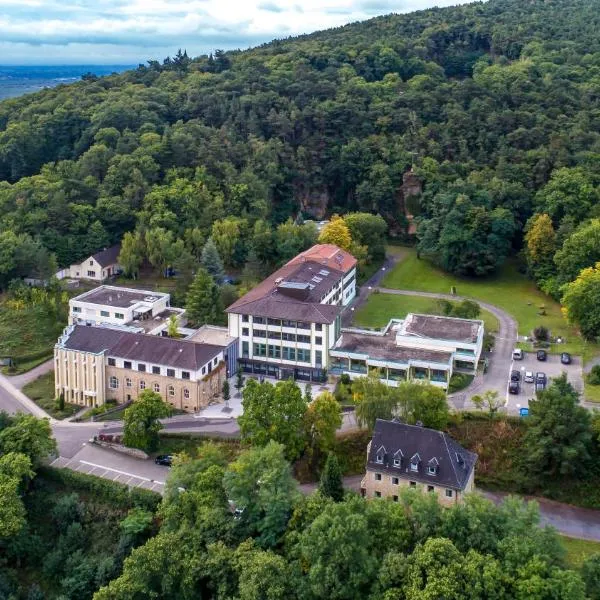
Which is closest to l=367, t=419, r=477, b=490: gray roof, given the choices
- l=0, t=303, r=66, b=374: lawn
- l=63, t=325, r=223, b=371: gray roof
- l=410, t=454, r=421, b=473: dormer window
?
l=410, t=454, r=421, b=473: dormer window

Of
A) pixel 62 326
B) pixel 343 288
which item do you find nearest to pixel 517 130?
pixel 343 288

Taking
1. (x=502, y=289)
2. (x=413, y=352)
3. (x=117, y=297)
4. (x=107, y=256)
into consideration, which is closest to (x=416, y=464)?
(x=413, y=352)

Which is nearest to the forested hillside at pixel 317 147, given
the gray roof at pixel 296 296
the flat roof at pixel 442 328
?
the gray roof at pixel 296 296

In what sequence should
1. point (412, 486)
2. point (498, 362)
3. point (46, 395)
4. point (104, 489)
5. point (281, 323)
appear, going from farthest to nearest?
point (498, 362), point (281, 323), point (46, 395), point (104, 489), point (412, 486)

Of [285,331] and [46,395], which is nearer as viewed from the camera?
[46,395]

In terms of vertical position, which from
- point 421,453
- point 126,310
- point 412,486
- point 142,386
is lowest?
point 412,486

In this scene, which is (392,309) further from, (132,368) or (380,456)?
(380,456)

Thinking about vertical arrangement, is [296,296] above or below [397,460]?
above

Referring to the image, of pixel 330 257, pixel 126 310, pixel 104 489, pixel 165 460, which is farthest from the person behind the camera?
pixel 330 257
